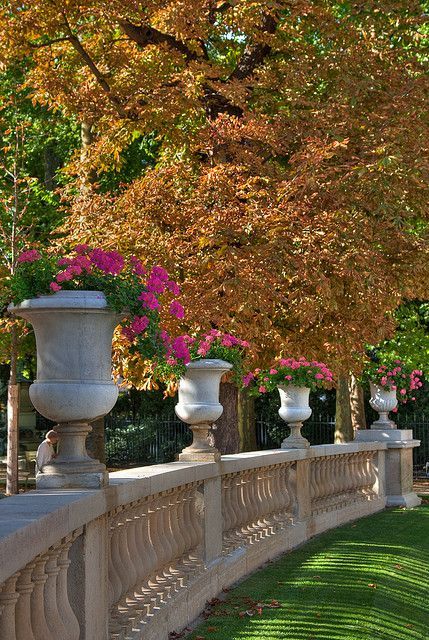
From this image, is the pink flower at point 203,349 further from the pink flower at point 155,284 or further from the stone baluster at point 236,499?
the pink flower at point 155,284

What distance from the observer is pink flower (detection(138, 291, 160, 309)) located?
22.5ft

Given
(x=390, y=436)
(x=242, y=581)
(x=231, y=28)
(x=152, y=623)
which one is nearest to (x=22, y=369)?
(x=390, y=436)

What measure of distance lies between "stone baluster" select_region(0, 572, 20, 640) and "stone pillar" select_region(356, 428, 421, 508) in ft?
49.7

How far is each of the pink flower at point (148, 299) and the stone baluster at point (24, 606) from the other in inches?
94.4

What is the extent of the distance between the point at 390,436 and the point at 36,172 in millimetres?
A: 14957

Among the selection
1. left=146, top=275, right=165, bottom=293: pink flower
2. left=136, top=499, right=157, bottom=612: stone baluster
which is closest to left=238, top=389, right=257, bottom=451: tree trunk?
left=136, top=499, right=157, bottom=612: stone baluster

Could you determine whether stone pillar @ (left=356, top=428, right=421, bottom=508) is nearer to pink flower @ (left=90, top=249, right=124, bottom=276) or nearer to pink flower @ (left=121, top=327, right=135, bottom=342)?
pink flower @ (left=121, top=327, right=135, bottom=342)

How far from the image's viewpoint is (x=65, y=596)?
18.1 feet

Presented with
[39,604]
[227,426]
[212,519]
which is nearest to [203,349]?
[212,519]

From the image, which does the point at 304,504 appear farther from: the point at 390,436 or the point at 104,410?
the point at 104,410

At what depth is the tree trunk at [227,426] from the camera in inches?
686

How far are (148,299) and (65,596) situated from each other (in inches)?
80.3

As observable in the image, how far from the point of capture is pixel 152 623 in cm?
725

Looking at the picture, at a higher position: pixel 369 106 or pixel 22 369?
pixel 369 106
